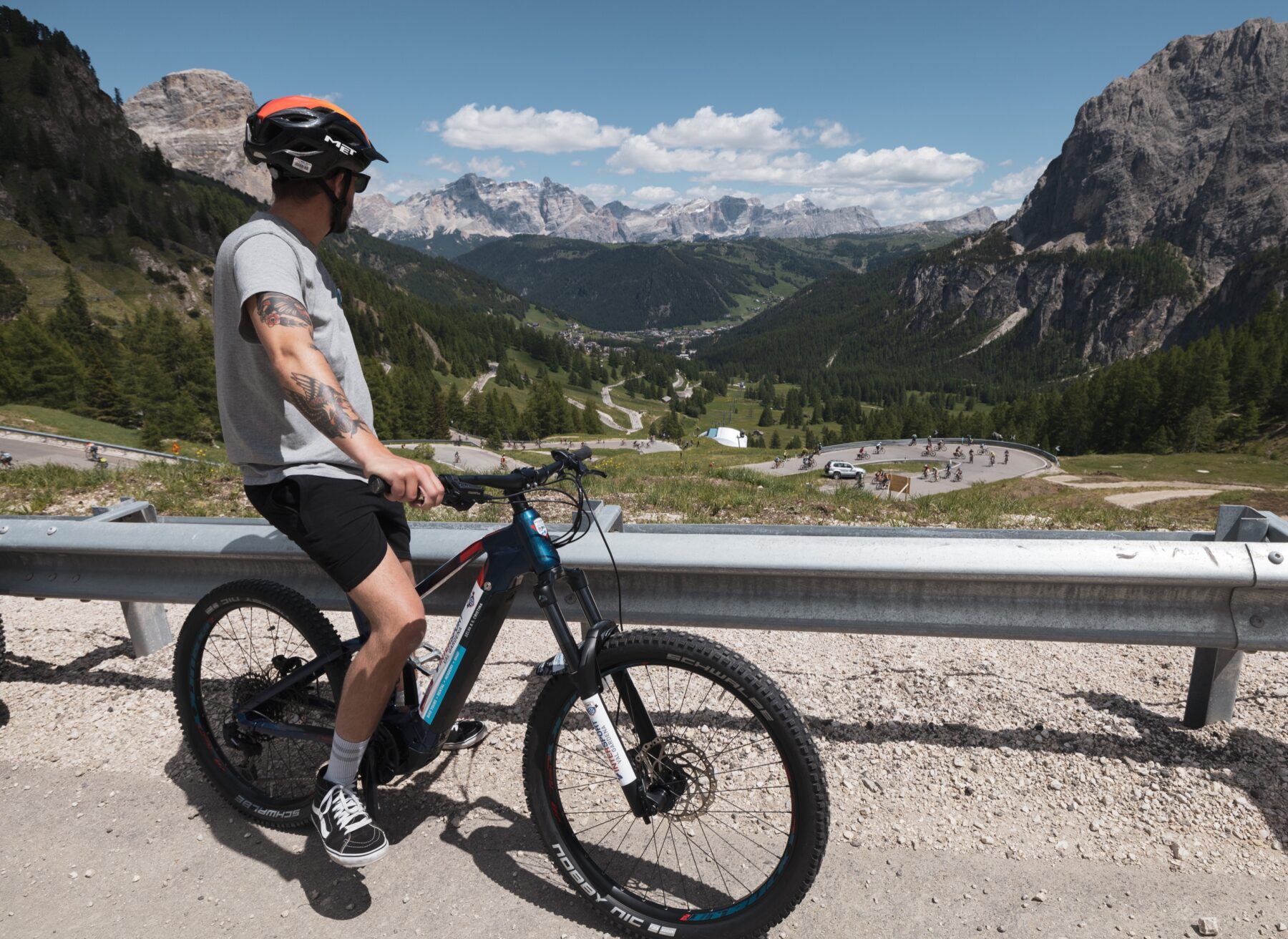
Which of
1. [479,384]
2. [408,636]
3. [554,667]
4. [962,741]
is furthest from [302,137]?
[479,384]

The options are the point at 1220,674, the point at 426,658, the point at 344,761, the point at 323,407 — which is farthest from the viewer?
the point at 1220,674

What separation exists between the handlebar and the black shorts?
18cm

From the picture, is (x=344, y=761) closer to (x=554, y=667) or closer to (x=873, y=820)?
(x=554, y=667)

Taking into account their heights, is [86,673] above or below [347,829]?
below

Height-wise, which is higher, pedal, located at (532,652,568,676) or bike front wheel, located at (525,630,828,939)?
pedal, located at (532,652,568,676)

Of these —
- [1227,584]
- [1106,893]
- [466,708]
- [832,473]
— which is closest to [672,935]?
[1106,893]

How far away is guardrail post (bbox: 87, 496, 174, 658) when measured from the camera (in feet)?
16.5

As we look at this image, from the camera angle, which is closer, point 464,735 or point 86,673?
point 464,735

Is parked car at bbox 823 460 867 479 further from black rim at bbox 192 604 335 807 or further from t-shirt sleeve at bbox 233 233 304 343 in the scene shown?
t-shirt sleeve at bbox 233 233 304 343

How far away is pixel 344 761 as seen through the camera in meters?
3.20

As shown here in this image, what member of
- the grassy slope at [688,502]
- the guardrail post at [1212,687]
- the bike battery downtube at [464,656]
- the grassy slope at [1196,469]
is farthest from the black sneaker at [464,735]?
the grassy slope at [1196,469]

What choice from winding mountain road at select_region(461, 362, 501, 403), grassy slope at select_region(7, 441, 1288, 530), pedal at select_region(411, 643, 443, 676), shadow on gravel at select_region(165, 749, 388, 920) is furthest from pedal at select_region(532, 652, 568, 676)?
winding mountain road at select_region(461, 362, 501, 403)

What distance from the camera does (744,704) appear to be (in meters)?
2.71

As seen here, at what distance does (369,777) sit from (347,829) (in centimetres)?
27
